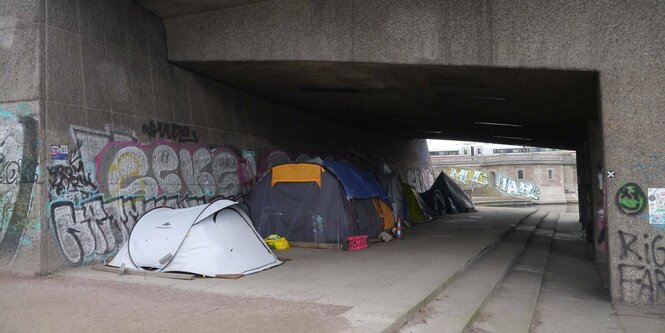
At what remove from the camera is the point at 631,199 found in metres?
7.57

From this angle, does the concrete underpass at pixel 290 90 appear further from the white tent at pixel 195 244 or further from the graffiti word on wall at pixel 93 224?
the white tent at pixel 195 244

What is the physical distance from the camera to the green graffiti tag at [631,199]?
752cm

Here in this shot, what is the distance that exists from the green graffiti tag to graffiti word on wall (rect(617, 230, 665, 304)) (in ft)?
1.15

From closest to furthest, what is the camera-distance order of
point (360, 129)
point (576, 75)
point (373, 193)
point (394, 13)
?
point (576, 75)
point (394, 13)
point (373, 193)
point (360, 129)

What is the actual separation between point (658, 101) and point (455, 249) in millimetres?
5636

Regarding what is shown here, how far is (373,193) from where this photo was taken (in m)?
13.8

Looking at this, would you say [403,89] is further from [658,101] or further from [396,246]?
[658,101]

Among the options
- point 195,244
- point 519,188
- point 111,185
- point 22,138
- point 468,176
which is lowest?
point 519,188

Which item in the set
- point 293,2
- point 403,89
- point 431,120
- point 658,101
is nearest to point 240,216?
point 293,2

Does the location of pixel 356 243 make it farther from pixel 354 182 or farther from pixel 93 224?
pixel 93 224

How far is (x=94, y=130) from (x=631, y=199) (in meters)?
8.98

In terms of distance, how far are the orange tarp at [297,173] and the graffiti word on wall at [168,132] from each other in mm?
2112

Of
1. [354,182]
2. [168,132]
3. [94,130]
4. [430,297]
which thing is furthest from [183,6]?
[430,297]

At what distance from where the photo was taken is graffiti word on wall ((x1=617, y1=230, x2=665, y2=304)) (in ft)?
24.3
